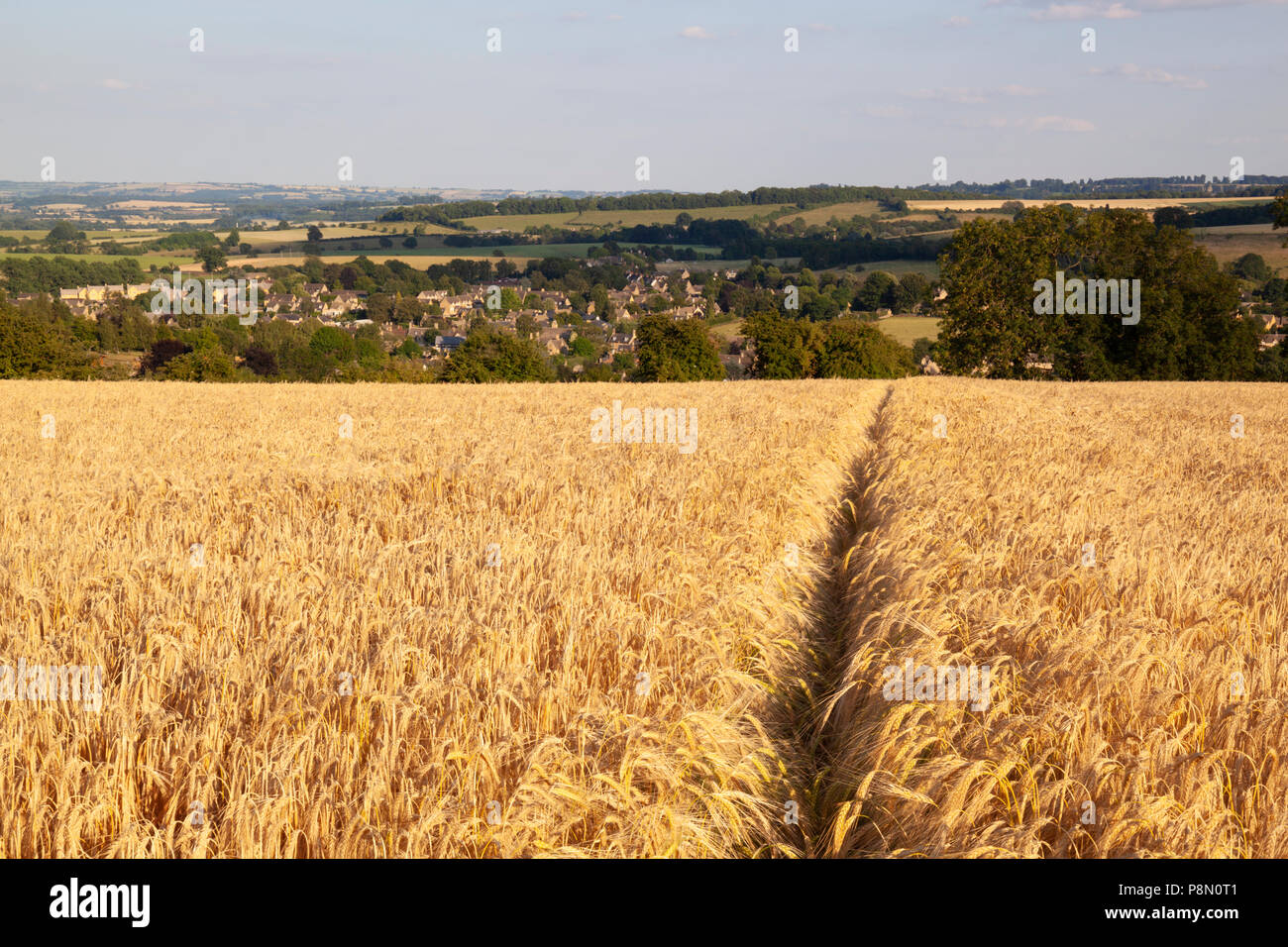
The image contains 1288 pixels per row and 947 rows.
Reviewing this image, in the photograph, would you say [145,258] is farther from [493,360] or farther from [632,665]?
[632,665]

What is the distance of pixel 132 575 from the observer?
17.3 ft

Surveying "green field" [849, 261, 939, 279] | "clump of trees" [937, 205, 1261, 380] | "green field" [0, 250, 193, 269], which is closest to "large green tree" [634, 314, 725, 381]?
"clump of trees" [937, 205, 1261, 380]

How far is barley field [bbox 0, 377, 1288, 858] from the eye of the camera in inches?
119

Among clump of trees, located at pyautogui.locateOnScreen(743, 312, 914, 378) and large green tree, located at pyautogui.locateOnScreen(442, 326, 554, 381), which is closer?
Result: large green tree, located at pyautogui.locateOnScreen(442, 326, 554, 381)

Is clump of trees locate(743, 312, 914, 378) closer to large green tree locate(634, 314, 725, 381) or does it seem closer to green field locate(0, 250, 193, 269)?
large green tree locate(634, 314, 725, 381)

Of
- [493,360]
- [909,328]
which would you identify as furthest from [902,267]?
[493,360]

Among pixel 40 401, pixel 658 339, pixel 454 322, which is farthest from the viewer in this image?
pixel 454 322

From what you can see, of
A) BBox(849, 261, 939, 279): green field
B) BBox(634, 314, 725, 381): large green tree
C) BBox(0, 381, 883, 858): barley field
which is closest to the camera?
BBox(0, 381, 883, 858): barley field

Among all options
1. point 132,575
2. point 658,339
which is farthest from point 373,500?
point 658,339

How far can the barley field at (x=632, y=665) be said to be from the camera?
3.02 m

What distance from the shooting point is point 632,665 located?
4.28 m

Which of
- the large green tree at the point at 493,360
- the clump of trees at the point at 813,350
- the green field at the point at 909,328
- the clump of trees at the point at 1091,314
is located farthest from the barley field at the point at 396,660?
the green field at the point at 909,328
